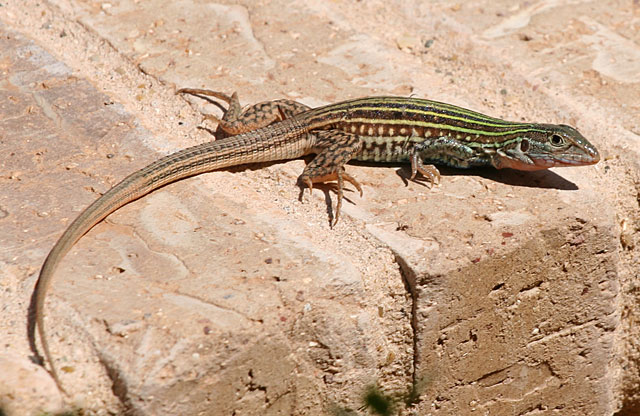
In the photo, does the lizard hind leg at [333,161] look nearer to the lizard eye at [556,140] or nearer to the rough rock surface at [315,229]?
the rough rock surface at [315,229]

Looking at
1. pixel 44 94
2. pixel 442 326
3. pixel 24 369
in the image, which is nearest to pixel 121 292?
pixel 24 369

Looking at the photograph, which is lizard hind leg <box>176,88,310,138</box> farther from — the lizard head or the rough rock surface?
the lizard head

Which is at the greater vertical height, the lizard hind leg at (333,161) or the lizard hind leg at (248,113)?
the lizard hind leg at (248,113)

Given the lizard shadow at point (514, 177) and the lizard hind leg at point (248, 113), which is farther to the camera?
the lizard hind leg at point (248, 113)

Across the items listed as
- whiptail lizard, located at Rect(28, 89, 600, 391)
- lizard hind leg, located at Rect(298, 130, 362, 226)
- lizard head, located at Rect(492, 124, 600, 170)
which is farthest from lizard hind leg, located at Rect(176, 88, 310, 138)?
lizard head, located at Rect(492, 124, 600, 170)

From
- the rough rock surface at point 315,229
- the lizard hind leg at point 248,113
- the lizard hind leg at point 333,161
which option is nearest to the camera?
the rough rock surface at point 315,229

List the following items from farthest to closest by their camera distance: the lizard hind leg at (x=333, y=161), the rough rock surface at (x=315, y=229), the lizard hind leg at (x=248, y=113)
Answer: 1. the lizard hind leg at (x=248, y=113)
2. the lizard hind leg at (x=333, y=161)
3. the rough rock surface at (x=315, y=229)

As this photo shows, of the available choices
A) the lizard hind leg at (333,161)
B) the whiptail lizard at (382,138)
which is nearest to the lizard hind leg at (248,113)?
the whiptail lizard at (382,138)

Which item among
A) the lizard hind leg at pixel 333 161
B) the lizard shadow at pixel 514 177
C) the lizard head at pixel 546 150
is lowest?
the lizard shadow at pixel 514 177
